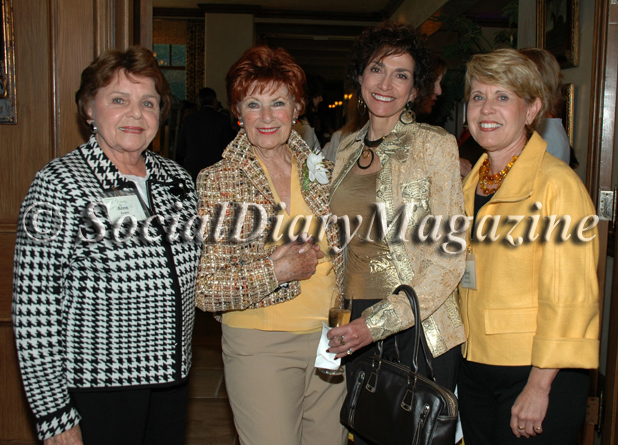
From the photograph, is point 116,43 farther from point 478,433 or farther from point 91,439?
point 478,433

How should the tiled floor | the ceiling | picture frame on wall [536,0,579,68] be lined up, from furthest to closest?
the ceiling → picture frame on wall [536,0,579,68] → the tiled floor

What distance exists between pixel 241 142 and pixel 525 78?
102cm

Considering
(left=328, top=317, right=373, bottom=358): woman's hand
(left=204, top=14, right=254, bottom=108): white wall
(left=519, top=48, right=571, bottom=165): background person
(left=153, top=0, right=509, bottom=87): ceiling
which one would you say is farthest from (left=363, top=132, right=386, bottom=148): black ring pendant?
(left=204, top=14, right=254, bottom=108): white wall

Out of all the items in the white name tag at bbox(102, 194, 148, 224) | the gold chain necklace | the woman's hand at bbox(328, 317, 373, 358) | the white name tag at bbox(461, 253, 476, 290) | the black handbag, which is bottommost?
the black handbag

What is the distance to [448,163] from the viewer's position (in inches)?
67.9

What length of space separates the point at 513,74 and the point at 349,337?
3.37ft

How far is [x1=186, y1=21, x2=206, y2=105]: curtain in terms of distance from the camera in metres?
11.0

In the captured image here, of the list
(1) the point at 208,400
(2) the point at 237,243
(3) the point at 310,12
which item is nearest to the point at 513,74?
(2) the point at 237,243

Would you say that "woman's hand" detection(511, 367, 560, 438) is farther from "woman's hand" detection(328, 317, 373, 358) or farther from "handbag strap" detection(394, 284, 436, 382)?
"woman's hand" detection(328, 317, 373, 358)

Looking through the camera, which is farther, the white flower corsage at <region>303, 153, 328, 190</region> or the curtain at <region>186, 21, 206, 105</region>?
the curtain at <region>186, 21, 206, 105</region>

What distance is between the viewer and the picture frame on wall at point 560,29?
10.5ft

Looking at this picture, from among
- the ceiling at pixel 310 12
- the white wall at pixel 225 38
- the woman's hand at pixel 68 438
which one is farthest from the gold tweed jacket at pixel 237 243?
the white wall at pixel 225 38

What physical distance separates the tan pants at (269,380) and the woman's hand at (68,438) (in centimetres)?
53

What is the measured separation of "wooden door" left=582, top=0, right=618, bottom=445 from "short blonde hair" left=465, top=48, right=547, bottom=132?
1.07 meters
